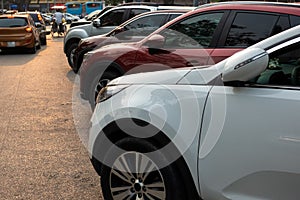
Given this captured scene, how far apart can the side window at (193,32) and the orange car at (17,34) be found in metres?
11.9

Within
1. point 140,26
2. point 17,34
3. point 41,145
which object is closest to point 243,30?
point 41,145

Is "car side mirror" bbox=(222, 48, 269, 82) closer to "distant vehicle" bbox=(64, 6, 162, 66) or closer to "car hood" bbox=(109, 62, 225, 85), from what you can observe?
"car hood" bbox=(109, 62, 225, 85)

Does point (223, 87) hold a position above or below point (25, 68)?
above

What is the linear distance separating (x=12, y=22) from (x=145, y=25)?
10.7 metres

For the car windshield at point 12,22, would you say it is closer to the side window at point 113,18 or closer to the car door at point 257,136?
the side window at point 113,18

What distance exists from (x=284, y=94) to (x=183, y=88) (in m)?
0.74

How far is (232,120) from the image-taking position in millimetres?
2920

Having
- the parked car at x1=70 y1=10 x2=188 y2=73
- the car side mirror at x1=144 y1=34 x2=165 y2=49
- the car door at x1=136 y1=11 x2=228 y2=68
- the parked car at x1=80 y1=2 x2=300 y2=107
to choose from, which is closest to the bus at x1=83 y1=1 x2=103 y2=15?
the parked car at x1=70 y1=10 x2=188 y2=73

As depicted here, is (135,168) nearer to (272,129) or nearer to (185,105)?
(185,105)

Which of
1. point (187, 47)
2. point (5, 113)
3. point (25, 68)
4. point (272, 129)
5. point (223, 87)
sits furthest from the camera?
point (25, 68)

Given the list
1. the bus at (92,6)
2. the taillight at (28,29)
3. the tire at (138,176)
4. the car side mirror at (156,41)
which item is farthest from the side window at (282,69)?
the bus at (92,6)

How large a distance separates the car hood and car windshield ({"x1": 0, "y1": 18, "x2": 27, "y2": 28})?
1474 cm

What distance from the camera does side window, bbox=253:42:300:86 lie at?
2.92 metres

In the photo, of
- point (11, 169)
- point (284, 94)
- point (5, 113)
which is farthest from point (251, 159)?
point (5, 113)
